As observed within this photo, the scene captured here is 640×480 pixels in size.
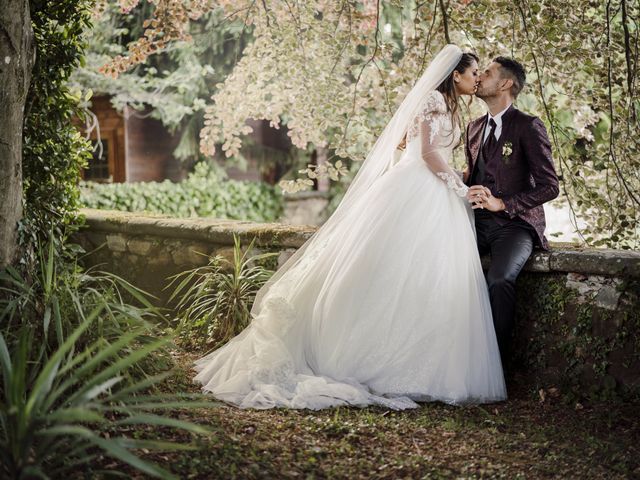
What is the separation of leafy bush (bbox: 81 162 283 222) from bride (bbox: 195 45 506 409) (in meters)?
6.62

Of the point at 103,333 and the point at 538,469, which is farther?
the point at 103,333

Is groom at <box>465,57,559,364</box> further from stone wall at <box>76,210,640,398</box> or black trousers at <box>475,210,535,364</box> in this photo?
stone wall at <box>76,210,640,398</box>

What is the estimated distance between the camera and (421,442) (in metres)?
3.51

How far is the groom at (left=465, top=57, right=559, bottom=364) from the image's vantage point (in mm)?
4332

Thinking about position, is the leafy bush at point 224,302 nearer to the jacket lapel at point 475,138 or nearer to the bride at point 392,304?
Result: the bride at point 392,304

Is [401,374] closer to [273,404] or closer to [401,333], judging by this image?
[401,333]

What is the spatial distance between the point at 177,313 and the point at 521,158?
307 cm

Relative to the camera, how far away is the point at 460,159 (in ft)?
22.6

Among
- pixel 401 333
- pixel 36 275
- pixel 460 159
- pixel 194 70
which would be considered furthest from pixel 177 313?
pixel 194 70

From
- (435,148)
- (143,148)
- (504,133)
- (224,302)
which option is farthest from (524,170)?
(143,148)

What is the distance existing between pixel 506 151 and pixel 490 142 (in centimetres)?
17

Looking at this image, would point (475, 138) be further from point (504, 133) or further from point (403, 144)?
point (403, 144)

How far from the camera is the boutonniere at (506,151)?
181 inches

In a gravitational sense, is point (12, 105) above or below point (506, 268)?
above
